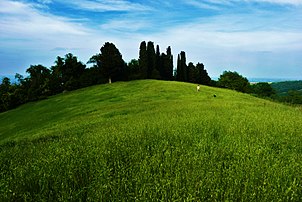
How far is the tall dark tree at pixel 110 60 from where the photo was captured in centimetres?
7538

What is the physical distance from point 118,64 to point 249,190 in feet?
243

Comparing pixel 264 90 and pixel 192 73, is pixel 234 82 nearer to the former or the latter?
pixel 264 90

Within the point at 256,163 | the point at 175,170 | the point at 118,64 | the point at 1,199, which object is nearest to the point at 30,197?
the point at 1,199

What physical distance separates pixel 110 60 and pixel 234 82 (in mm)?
69293

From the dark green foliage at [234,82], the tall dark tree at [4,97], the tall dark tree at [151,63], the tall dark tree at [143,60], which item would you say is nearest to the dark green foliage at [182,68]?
the tall dark tree at [151,63]

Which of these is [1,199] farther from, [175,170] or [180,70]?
[180,70]

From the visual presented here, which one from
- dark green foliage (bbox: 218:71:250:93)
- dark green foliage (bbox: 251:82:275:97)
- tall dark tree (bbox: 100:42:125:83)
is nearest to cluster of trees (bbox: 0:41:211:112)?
tall dark tree (bbox: 100:42:125:83)

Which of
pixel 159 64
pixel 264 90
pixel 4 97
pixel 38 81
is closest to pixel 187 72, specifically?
pixel 159 64

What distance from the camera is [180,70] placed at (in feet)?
292

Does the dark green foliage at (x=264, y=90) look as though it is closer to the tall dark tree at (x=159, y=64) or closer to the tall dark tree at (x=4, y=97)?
the tall dark tree at (x=159, y=64)

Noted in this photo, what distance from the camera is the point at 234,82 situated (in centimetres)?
12288

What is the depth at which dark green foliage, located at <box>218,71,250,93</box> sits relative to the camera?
121 metres

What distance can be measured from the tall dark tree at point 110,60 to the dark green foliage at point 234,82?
61490mm

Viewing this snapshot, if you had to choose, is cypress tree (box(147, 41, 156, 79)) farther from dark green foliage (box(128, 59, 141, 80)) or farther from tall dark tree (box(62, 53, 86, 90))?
tall dark tree (box(62, 53, 86, 90))
